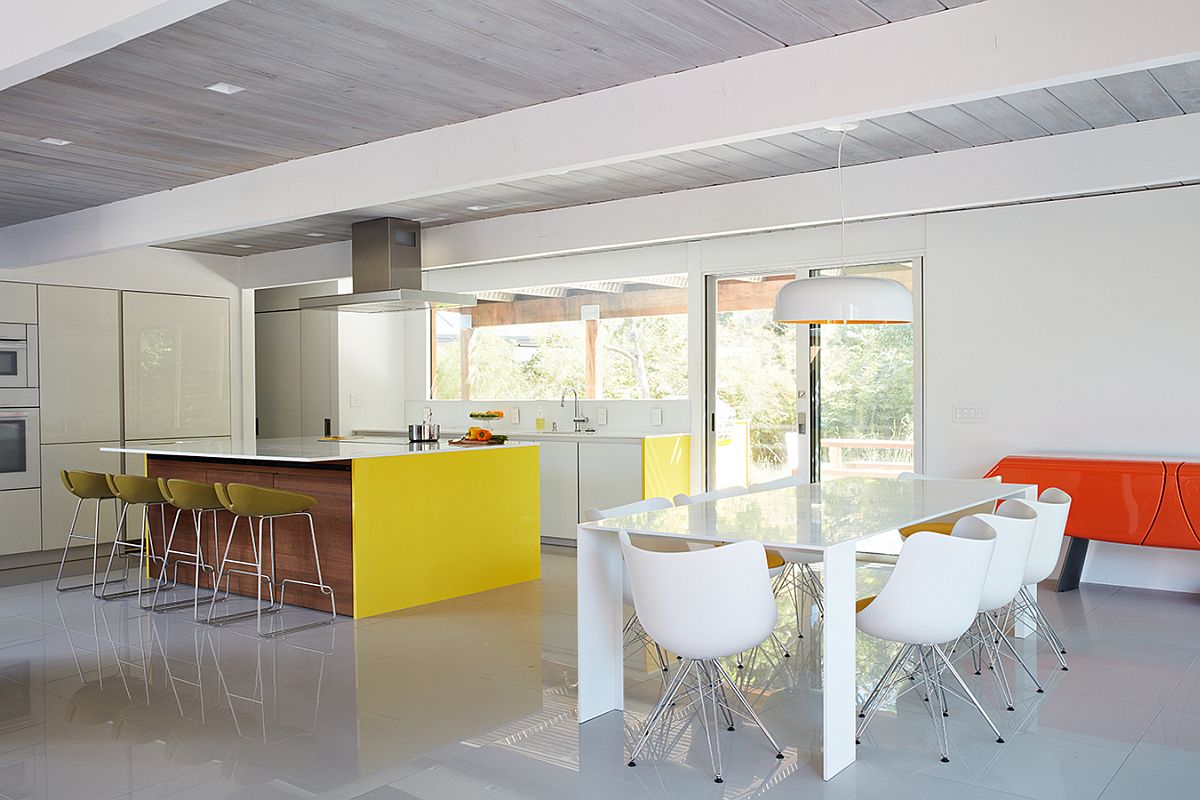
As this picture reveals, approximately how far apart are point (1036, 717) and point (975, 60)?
2443 millimetres

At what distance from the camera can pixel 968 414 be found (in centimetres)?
677

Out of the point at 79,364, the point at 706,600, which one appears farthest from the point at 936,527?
the point at 79,364

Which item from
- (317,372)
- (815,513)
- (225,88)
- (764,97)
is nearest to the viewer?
(764,97)

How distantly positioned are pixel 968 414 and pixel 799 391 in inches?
50.9

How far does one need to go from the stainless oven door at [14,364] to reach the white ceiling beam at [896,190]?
12.5ft

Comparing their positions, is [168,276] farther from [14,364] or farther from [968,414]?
[968,414]

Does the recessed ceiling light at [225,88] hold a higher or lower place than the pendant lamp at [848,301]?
higher

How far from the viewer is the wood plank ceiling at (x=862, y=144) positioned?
4684 millimetres

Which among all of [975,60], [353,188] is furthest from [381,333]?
[975,60]

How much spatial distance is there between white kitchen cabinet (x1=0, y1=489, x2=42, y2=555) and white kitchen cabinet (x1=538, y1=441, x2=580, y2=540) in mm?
3946

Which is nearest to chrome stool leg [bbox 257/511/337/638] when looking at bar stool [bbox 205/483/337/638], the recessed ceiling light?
bar stool [bbox 205/483/337/638]

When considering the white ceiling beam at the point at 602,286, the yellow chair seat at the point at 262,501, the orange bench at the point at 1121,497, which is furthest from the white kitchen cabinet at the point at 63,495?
the orange bench at the point at 1121,497

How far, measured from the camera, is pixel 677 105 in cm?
415

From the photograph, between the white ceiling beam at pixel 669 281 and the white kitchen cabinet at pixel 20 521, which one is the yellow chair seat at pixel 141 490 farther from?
the white ceiling beam at pixel 669 281
